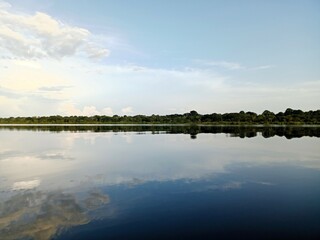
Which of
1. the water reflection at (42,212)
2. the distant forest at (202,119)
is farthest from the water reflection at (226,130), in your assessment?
the distant forest at (202,119)

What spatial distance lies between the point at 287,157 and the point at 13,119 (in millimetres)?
128940

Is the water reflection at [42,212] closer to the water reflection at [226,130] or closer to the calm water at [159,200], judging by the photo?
the calm water at [159,200]

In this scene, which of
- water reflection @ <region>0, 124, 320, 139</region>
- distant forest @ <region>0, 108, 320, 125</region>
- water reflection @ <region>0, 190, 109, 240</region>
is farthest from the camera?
distant forest @ <region>0, 108, 320, 125</region>

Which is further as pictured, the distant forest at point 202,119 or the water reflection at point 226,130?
the distant forest at point 202,119

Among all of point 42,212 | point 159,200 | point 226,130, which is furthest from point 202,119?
point 42,212

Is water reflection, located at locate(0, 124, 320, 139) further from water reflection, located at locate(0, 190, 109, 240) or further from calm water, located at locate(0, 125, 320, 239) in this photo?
water reflection, located at locate(0, 190, 109, 240)

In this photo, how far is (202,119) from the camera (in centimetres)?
13088

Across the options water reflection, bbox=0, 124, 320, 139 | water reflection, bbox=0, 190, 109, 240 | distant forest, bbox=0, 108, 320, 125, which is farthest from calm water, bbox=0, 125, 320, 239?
distant forest, bbox=0, 108, 320, 125

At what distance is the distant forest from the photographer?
110875 mm

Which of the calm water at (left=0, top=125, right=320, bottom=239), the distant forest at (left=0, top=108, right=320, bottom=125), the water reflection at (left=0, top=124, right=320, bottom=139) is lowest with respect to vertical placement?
the calm water at (left=0, top=125, right=320, bottom=239)

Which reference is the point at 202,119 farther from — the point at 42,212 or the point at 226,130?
the point at 42,212

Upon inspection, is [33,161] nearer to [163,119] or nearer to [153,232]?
[153,232]

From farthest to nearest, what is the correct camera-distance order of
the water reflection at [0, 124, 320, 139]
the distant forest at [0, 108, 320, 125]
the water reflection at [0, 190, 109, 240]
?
the distant forest at [0, 108, 320, 125], the water reflection at [0, 124, 320, 139], the water reflection at [0, 190, 109, 240]

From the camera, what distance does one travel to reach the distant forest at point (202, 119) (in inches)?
4365
